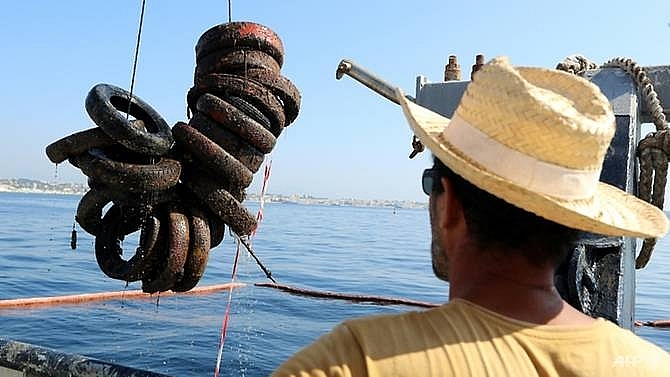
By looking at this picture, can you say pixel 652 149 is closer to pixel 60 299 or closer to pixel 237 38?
pixel 237 38

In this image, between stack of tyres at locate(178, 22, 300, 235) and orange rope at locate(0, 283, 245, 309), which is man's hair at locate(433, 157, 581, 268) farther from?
orange rope at locate(0, 283, 245, 309)

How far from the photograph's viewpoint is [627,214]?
142cm

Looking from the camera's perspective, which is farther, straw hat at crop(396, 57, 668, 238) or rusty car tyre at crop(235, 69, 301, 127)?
rusty car tyre at crop(235, 69, 301, 127)

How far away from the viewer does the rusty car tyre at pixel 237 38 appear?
2426mm

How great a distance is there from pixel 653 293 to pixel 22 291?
15.7 m

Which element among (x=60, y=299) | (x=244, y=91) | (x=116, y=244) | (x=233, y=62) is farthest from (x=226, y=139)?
(x=60, y=299)

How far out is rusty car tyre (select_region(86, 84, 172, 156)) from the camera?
7.07ft

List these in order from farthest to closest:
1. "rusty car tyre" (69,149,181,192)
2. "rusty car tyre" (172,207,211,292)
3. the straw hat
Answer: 1. "rusty car tyre" (172,207,211,292)
2. "rusty car tyre" (69,149,181,192)
3. the straw hat

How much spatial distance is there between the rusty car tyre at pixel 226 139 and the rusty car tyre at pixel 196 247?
0.74 feet

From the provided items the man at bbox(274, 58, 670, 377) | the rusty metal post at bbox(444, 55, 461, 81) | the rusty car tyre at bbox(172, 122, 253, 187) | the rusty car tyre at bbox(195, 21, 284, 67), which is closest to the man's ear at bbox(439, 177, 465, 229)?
the man at bbox(274, 58, 670, 377)

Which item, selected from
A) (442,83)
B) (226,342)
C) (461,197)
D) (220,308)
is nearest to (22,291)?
(220,308)

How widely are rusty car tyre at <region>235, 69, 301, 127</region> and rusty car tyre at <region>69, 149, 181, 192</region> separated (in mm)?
445

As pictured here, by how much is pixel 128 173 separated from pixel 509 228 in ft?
4.29

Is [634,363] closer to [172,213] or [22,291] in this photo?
[172,213]
